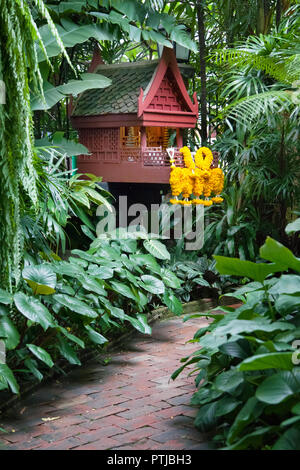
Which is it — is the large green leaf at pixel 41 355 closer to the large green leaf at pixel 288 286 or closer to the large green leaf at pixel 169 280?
the large green leaf at pixel 288 286

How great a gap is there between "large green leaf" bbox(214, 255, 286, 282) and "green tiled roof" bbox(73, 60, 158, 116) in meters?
2.37

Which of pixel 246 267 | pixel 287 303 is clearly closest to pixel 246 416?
pixel 287 303

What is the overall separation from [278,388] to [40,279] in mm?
1470

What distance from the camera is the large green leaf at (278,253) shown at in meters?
2.19

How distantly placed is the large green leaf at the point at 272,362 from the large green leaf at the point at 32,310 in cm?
109

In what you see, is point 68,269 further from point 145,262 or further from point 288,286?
point 288,286

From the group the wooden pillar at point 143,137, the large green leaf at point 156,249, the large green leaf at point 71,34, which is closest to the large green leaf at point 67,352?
the large green leaf at point 156,249

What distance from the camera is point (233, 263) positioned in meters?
2.31

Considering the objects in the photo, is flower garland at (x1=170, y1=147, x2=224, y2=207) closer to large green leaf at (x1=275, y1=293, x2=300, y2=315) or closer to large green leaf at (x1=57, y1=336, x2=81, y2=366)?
large green leaf at (x1=57, y1=336, x2=81, y2=366)

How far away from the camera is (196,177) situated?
470cm

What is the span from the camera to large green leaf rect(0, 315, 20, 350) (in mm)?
2648

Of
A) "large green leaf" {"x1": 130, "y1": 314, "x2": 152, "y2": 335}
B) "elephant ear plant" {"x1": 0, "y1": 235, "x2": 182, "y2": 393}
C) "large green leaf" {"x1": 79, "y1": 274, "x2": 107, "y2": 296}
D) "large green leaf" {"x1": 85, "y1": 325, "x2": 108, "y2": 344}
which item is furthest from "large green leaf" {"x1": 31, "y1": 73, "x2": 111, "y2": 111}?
"large green leaf" {"x1": 85, "y1": 325, "x2": 108, "y2": 344}

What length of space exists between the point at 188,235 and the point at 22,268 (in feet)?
8.33

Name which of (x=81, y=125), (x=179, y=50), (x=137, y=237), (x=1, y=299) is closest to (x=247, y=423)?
(x=1, y=299)
